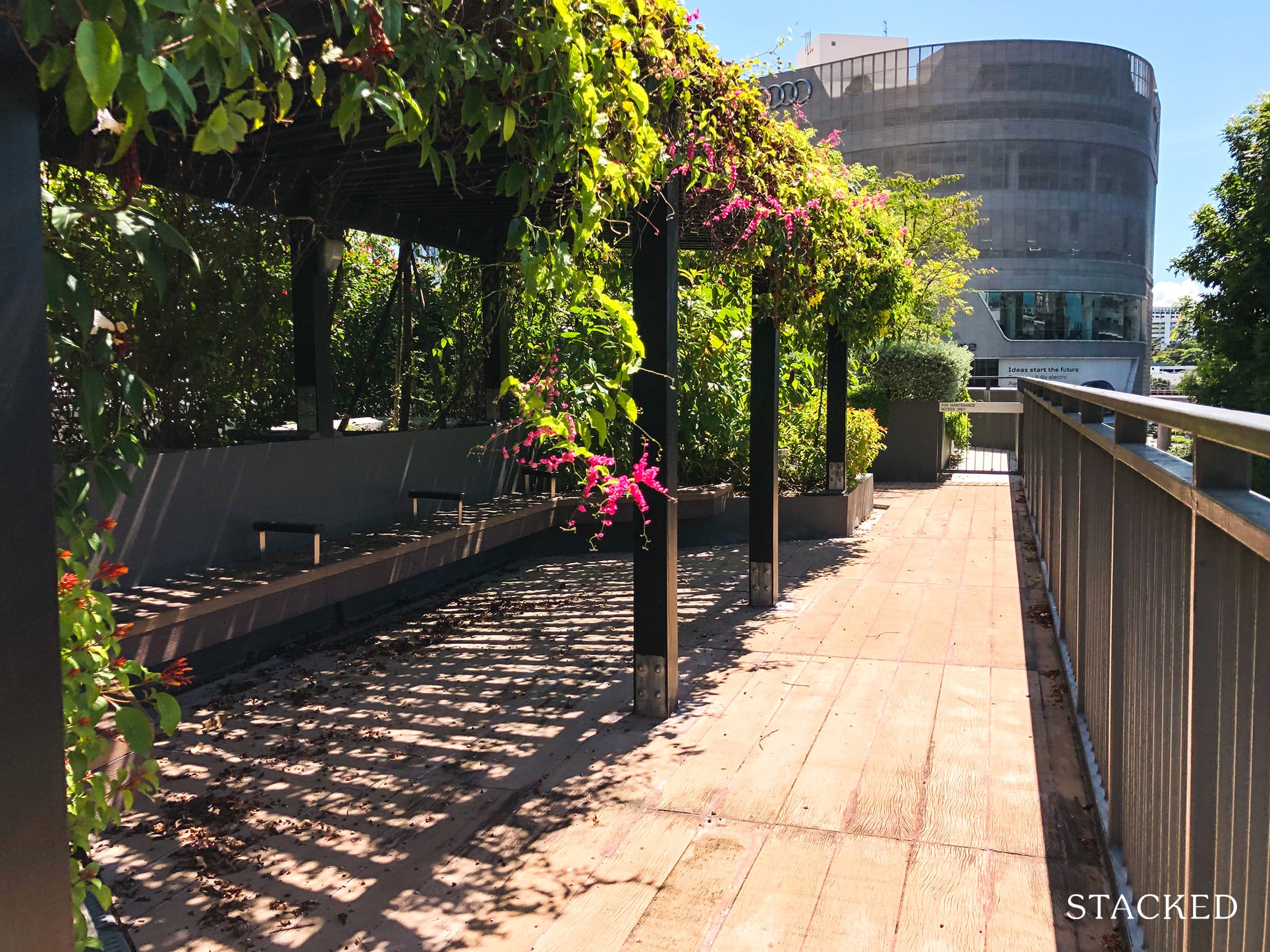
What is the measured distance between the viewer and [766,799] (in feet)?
10.3

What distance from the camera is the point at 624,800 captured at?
3.16m

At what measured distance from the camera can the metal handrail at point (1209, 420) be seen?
1.03m

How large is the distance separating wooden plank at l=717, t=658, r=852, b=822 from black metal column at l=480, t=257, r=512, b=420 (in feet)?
11.4

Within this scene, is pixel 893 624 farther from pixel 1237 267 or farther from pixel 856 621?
pixel 1237 267

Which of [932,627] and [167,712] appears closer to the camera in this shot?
[167,712]

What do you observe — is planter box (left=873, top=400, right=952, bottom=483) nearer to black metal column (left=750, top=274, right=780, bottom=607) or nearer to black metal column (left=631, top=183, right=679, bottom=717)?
black metal column (left=750, top=274, right=780, bottom=607)

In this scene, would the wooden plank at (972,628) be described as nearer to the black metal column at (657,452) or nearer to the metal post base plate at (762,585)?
the metal post base plate at (762,585)

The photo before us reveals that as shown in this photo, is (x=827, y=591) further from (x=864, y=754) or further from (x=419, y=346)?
(x=419, y=346)

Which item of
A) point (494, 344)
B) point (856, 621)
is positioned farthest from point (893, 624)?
point (494, 344)

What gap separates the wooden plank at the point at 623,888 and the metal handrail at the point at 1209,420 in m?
1.72

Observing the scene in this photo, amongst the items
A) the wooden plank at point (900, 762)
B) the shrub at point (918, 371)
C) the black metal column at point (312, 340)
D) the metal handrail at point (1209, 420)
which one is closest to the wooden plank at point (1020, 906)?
the wooden plank at point (900, 762)

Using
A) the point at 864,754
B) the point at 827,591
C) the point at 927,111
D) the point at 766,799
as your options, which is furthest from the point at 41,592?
the point at 927,111

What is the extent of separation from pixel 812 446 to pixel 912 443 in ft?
13.8

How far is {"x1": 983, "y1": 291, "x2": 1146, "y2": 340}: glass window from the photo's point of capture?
43594 millimetres
